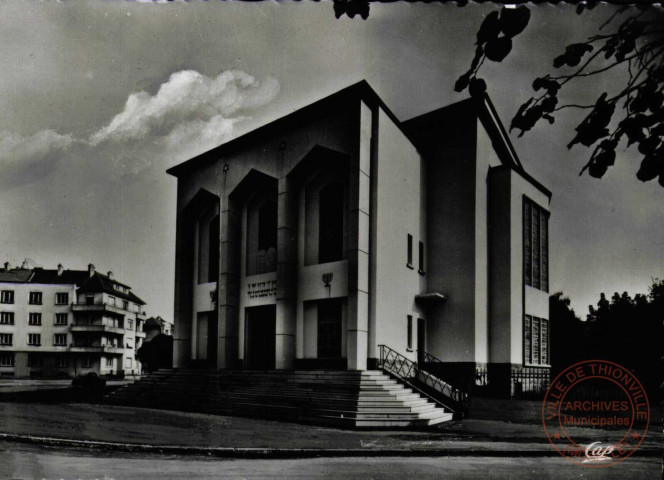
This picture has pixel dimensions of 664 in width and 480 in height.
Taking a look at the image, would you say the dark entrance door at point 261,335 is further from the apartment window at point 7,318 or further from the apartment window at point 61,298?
the apartment window at point 7,318

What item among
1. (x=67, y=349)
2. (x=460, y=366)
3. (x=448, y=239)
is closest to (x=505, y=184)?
(x=448, y=239)

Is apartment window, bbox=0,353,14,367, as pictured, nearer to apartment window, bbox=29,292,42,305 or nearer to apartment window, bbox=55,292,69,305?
apartment window, bbox=29,292,42,305

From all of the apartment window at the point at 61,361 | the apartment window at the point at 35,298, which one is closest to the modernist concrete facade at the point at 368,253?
the apartment window at the point at 61,361

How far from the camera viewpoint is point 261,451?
9961 mm

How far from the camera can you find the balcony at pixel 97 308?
958 cm

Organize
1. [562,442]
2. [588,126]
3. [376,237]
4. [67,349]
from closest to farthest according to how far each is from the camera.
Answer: [588,126], [562,442], [67,349], [376,237]

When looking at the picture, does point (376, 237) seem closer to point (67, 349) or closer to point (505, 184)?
point (505, 184)

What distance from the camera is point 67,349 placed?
10.0 metres

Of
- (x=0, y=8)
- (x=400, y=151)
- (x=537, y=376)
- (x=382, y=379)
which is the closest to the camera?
(x=0, y=8)

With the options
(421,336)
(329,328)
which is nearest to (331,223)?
(329,328)

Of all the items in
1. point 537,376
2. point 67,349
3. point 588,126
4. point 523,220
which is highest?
point 523,220

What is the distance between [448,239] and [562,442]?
11.5 meters

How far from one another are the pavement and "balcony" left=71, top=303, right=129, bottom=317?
2.24 metres

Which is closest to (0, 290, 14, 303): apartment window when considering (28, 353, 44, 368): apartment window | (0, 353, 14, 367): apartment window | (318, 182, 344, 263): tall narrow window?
(0, 353, 14, 367): apartment window
